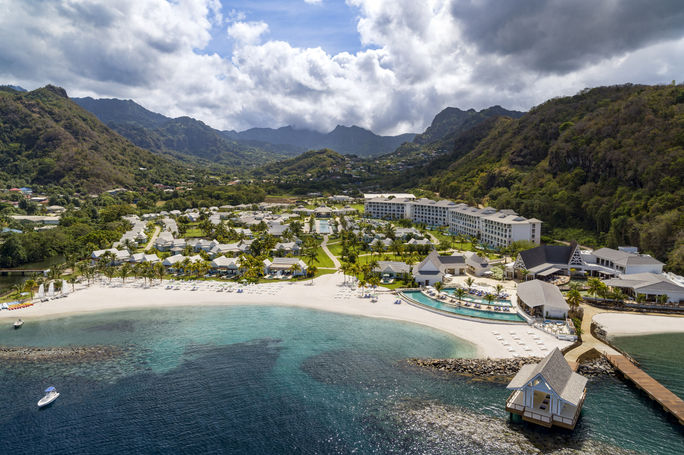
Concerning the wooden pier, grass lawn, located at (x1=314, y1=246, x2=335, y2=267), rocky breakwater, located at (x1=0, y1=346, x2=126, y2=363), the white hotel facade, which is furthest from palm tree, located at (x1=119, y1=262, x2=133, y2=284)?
the white hotel facade

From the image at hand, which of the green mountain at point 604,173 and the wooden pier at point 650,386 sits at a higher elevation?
the green mountain at point 604,173

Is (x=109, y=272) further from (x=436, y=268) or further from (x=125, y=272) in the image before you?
(x=436, y=268)

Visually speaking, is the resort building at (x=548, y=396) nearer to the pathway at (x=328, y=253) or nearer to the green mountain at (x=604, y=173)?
the pathway at (x=328, y=253)

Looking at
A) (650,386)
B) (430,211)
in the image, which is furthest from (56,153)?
(650,386)

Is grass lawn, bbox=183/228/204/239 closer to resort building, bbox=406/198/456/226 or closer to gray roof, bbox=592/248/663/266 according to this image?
resort building, bbox=406/198/456/226

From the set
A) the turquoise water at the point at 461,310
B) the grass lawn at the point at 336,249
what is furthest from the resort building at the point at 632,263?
the grass lawn at the point at 336,249

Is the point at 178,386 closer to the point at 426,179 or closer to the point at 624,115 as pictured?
the point at 624,115

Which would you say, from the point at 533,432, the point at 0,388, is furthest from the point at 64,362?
the point at 533,432
